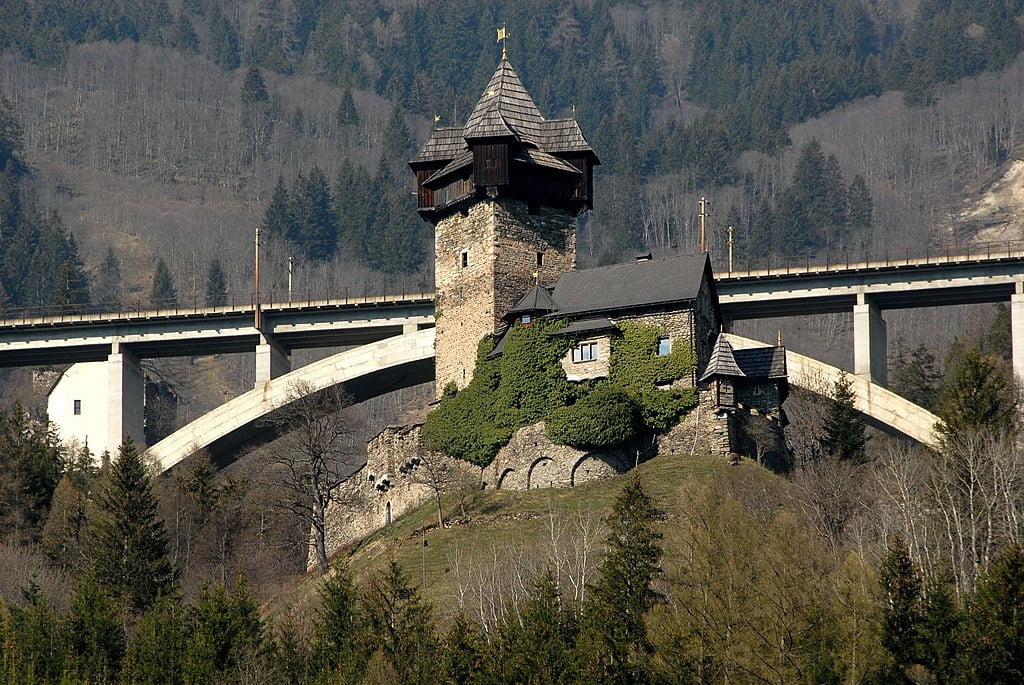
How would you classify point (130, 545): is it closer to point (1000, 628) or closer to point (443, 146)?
point (443, 146)

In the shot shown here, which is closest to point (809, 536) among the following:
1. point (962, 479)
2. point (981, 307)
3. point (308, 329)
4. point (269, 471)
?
point (962, 479)

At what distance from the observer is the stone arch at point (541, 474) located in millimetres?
59375

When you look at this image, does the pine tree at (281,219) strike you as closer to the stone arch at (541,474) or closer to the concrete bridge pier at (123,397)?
the concrete bridge pier at (123,397)

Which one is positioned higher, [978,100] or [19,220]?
[978,100]

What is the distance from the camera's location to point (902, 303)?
283ft

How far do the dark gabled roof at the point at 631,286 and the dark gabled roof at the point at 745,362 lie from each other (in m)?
2.08

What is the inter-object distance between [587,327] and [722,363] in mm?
5023

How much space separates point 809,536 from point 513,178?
22.4m

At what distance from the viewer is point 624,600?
138 feet

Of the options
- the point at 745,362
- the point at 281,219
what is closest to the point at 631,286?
the point at 745,362

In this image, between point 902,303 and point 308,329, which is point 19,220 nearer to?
point 308,329

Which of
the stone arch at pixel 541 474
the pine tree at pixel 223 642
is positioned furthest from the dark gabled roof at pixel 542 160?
the pine tree at pixel 223 642

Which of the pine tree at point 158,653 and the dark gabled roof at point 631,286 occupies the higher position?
the dark gabled roof at point 631,286

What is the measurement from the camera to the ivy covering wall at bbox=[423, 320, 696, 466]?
192 feet
